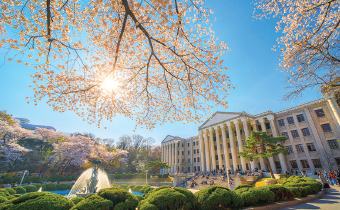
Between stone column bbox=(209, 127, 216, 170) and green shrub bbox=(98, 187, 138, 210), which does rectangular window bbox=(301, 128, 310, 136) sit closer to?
Result: stone column bbox=(209, 127, 216, 170)

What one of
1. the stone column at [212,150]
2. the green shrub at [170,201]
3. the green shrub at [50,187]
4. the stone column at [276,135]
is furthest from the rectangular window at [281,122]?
the green shrub at [50,187]

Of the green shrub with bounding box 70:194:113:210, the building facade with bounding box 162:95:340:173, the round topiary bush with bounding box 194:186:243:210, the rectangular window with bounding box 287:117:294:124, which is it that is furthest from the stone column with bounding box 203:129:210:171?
the green shrub with bounding box 70:194:113:210

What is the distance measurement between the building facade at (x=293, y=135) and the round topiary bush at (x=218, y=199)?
26.5m

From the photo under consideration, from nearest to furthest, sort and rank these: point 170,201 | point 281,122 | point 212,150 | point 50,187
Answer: point 170,201
point 50,187
point 281,122
point 212,150

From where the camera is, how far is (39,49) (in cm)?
515

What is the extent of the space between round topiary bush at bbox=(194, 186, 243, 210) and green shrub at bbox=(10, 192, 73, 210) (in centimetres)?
451

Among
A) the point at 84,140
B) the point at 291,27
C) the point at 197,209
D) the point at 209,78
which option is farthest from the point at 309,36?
the point at 84,140

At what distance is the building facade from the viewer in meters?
23.2

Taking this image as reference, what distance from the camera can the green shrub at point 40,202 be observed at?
3.88 meters

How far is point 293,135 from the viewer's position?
2777 centimetres

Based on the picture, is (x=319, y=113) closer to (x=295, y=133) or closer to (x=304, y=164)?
(x=295, y=133)

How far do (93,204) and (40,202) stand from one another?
1369mm

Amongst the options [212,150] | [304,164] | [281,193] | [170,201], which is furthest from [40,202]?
[212,150]

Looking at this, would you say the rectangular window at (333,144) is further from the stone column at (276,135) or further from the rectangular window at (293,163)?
the stone column at (276,135)
